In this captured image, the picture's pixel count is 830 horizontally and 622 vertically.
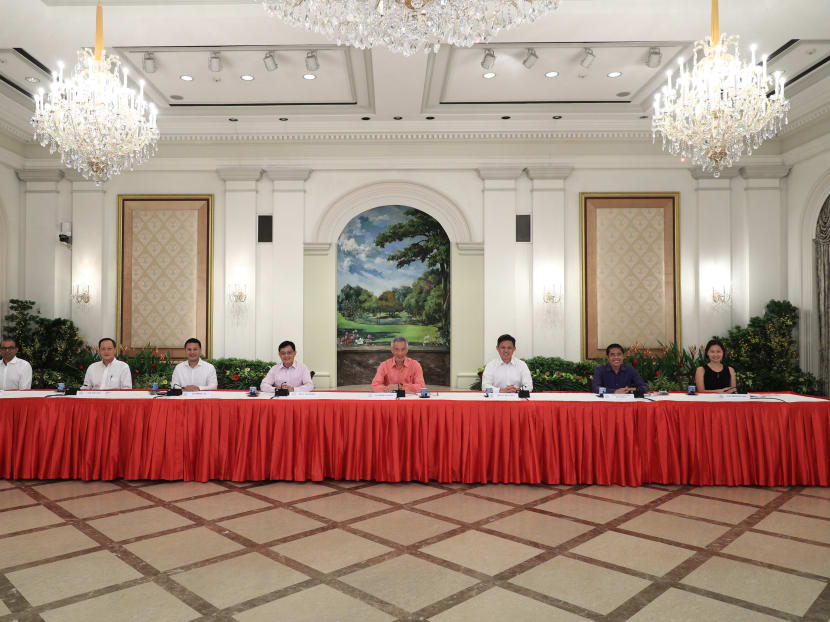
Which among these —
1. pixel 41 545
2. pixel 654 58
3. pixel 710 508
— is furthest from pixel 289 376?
pixel 654 58

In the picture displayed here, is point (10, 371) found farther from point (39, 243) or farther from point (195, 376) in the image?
point (39, 243)

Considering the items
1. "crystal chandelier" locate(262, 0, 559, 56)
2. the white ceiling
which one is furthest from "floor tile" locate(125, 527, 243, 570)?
the white ceiling

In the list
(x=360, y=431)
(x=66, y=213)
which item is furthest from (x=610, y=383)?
(x=66, y=213)

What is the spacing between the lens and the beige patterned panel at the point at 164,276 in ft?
30.8

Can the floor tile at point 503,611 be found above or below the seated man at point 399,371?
below

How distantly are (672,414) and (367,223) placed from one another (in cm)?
707

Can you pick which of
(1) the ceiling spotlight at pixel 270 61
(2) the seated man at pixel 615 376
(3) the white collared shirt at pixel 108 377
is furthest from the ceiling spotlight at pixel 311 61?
(2) the seated man at pixel 615 376

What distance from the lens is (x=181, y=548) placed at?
3.58 m

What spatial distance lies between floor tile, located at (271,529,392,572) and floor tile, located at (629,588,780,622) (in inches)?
60.3

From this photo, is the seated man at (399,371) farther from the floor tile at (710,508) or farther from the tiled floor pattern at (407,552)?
the floor tile at (710,508)

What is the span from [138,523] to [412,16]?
3.90 meters

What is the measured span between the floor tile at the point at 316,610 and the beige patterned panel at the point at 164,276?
23.6ft

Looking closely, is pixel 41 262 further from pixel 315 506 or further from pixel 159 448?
pixel 315 506

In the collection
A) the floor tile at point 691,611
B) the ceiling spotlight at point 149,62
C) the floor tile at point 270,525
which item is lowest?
the floor tile at point 691,611
